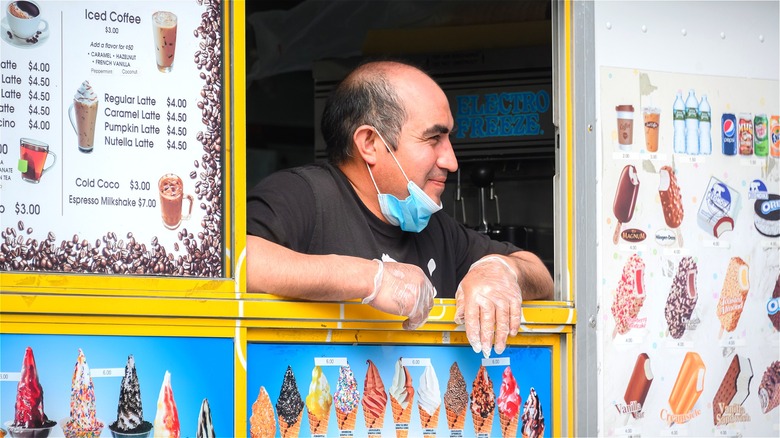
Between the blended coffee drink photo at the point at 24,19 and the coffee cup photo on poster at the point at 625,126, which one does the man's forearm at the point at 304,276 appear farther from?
the coffee cup photo on poster at the point at 625,126

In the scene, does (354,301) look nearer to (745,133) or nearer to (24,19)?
(24,19)

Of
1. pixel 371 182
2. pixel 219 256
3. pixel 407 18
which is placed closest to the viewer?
pixel 219 256

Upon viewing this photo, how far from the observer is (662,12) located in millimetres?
3064

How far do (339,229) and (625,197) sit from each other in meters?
0.94

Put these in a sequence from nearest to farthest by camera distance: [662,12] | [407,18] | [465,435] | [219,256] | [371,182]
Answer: [219,256] < [465,435] < [662,12] < [371,182] < [407,18]

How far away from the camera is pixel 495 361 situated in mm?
2822

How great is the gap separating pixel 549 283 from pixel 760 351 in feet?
2.47

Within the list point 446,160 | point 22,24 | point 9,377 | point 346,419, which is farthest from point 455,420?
point 22,24

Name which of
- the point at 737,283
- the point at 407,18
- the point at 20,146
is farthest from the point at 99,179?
the point at 407,18

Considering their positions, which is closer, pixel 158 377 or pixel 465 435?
pixel 158 377

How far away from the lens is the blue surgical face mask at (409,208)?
310 centimetres

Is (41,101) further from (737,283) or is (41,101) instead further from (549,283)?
(737,283)

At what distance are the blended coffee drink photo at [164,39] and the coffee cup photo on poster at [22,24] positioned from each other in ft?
0.93

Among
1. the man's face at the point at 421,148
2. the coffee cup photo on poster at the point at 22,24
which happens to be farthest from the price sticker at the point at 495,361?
the coffee cup photo on poster at the point at 22,24
